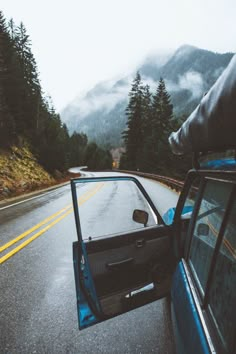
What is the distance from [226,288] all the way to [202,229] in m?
0.77

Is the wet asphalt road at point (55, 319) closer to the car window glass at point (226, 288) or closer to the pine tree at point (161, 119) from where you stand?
the car window glass at point (226, 288)

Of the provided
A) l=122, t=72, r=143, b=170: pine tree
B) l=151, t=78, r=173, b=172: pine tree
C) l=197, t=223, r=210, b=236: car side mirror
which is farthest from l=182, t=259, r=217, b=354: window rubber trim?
l=122, t=72, r=143, b=170: pine tree

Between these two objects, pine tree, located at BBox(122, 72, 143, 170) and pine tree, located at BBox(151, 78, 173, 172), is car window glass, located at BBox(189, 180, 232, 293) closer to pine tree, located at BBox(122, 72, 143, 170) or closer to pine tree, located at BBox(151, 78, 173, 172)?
pine tree, located at BBox(151, 78, 173, 172)

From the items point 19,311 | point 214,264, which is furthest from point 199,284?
point 19,311

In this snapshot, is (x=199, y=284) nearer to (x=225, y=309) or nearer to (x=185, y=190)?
(x=225, y=309)

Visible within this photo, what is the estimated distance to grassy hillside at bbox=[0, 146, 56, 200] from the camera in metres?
18.5

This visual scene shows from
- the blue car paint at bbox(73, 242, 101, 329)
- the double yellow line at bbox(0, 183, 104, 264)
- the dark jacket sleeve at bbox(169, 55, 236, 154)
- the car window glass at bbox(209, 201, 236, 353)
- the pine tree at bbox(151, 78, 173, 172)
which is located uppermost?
the pine tree at bbox(151, 78, 173, 172)

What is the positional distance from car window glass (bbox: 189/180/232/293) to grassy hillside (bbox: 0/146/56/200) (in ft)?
50.7

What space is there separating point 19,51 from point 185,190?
59.1 meters

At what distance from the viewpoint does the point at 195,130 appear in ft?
6.29

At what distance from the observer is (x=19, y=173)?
75.5 feet

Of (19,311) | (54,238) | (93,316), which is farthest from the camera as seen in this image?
(54,238)

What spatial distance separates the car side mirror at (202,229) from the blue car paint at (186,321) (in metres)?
0.33

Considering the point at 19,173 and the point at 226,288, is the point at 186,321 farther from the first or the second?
the point at 19,173
